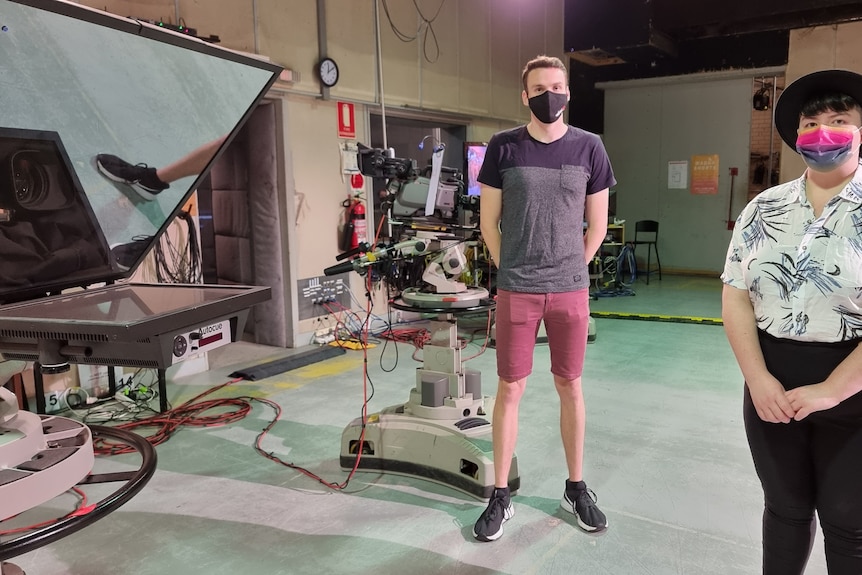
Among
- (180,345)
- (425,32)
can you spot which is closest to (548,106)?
(180,345)

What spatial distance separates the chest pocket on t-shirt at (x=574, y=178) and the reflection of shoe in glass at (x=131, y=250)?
1.38 metres

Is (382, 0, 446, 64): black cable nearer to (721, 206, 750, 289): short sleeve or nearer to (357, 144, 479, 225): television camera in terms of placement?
(357, 144, 479, 225): television camera

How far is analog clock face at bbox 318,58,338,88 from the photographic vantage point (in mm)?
5445

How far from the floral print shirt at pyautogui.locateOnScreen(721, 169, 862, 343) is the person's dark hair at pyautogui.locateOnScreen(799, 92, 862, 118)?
0.49ft

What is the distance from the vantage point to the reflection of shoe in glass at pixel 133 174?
1.44 m

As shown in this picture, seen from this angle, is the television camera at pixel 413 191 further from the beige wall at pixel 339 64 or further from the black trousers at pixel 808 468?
the beige wall at pixel 339 64

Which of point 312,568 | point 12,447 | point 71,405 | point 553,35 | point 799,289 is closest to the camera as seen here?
point 12,447

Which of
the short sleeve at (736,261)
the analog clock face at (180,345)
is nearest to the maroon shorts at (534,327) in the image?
the short sleeve at (736,261)

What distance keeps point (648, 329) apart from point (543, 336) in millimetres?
1142

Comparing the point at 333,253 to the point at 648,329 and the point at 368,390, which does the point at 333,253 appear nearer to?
the point at 368,390

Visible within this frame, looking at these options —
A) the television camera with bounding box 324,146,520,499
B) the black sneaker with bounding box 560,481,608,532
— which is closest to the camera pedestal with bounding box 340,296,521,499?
the television camera with bounding box 324,146,520,499

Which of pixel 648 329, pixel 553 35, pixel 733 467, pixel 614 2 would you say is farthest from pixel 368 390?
pixel 553 35

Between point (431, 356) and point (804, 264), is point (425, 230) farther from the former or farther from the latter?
point (804, 264)

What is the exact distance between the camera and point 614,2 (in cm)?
742
